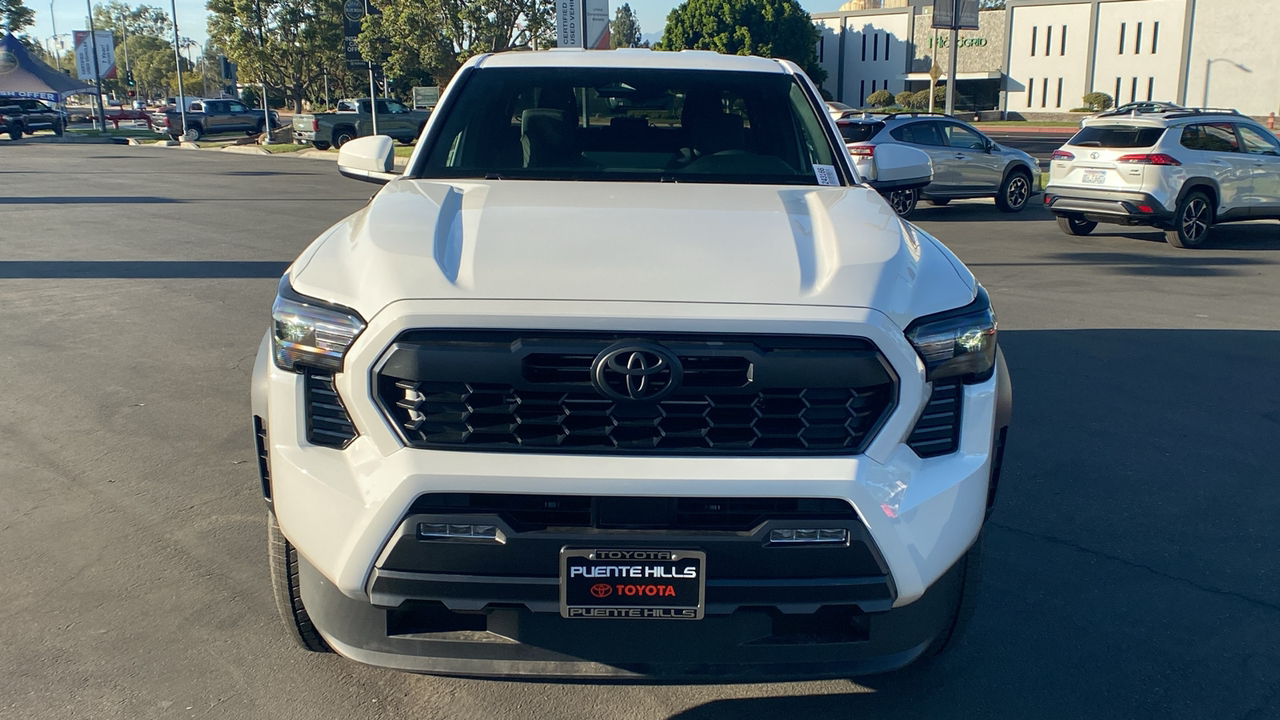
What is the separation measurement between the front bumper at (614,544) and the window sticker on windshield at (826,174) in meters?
1.48

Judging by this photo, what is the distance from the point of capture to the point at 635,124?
443 cm

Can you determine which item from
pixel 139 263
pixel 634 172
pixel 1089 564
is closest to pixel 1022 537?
pixel 1089 564

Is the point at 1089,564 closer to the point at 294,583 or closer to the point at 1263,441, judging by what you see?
the point at 1263,441

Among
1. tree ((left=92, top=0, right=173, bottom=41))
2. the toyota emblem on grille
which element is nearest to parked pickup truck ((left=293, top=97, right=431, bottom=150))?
the toyota emblem on grille

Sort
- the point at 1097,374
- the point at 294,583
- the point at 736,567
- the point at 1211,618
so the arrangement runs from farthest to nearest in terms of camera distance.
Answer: the point at 1097,374
the point at 1211,618
the point at 294,583
the point at 736,567

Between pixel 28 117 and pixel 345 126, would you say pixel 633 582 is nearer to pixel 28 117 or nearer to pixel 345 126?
pixel 345 126

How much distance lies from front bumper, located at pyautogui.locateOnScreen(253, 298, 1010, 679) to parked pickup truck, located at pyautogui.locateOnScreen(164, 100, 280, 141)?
1813 inches

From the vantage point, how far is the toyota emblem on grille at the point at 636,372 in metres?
2.45

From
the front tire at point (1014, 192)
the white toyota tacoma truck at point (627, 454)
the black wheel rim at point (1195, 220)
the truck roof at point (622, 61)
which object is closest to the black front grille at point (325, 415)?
the white toyota tacoma truck at point (627, 454)

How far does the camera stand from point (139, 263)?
37.3ft

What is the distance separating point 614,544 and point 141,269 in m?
9.92

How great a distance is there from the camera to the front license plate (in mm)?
2420

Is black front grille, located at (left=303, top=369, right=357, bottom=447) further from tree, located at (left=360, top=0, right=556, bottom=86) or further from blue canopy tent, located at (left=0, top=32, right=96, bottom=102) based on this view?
blue canopy tent, located at (left=0, top=32, right=96, bottom=102)

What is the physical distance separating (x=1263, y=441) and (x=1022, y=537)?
7.07 ft
